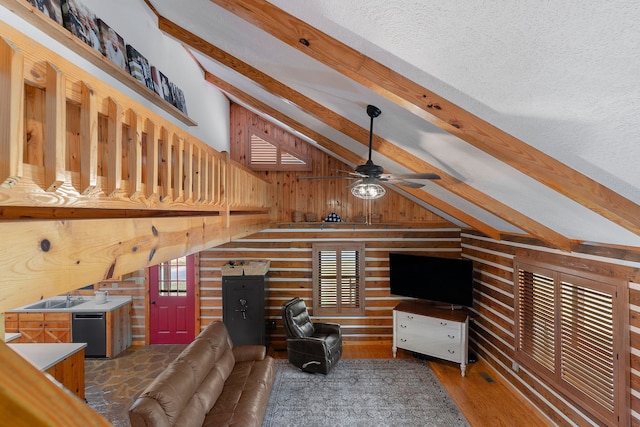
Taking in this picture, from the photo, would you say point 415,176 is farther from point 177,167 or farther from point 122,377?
point 122,377

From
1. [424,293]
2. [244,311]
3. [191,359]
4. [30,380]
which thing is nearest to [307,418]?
[191,359]

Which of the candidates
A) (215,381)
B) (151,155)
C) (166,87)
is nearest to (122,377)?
(215,381)

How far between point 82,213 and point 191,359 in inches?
98.6

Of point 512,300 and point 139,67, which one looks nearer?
point 139,67

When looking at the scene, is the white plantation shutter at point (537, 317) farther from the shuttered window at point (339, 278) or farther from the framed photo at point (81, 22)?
the framed photo at point (81, 22)

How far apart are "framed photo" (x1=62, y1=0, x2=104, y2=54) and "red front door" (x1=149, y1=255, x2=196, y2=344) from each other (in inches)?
170

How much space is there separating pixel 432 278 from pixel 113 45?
5.27 meters


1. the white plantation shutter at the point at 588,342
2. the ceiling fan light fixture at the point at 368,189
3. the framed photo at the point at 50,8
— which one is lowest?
the white plantation shutter at the point at 588,342

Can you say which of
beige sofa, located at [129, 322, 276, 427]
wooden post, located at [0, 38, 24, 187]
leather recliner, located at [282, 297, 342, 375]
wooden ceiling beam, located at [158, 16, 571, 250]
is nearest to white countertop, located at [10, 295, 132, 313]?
beige sofa, located at [129, 322, 276, 427]

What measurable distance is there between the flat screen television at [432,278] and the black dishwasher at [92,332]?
4.93 metres

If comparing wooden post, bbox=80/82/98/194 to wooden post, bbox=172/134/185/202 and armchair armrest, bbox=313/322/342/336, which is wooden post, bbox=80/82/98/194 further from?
armchair armrest, bbox=313/322/342/336

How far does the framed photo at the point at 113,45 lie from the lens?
9.07 feet

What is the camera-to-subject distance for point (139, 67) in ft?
10.6

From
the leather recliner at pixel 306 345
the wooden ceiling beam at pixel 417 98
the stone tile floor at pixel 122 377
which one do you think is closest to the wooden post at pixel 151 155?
the wooden ceiling beam at pixel 417 98
